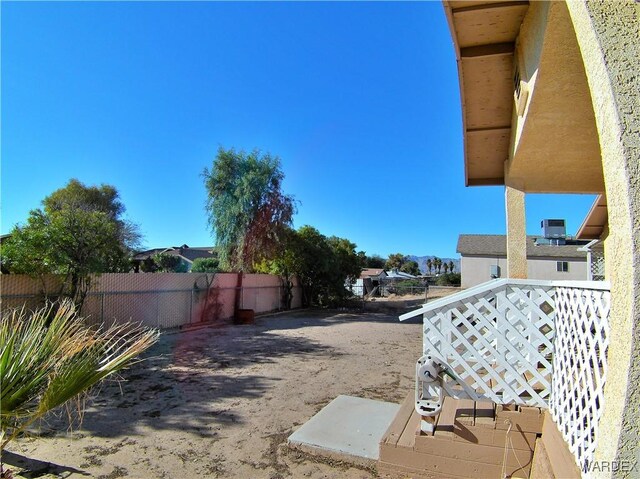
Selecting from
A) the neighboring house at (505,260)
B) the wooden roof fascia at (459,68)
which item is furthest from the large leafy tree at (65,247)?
the neighboring house at (505,260)

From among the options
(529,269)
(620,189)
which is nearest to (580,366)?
(620,189)

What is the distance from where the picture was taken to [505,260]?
3117 centimetres

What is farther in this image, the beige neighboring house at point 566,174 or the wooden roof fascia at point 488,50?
the wooden roof fascia at point 488,50

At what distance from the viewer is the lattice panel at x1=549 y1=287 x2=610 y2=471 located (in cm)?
199

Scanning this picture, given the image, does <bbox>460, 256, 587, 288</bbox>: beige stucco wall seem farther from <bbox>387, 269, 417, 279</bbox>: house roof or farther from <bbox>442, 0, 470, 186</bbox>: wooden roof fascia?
<bbox>442, 0, 470, 186</bbox>: wooden roof fascia

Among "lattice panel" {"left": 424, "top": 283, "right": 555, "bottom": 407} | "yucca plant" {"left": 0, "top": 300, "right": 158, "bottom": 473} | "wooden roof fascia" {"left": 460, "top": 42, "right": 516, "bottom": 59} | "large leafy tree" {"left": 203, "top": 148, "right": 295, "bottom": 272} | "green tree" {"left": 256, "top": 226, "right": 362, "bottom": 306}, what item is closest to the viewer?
"yucca plant" {"left": 0, "top": 300, "right": 158, "bottom": 473}

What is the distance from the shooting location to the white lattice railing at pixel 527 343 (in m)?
2.52

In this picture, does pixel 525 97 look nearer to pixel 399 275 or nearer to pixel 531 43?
pixel 531 43

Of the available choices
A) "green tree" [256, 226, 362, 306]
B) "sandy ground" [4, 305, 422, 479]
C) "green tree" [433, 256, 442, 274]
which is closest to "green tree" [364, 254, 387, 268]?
"green tree" [433, 256, 442, 274]

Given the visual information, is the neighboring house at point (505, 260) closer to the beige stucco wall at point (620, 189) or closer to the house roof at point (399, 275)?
the house roof at point (399, 275)

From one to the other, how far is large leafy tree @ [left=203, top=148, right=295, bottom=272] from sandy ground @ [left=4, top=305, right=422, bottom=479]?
7.32 metres

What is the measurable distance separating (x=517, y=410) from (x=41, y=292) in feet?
31.5


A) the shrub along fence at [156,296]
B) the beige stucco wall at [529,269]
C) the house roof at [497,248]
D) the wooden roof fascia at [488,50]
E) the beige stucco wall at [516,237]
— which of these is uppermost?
the house roof at [497,248]

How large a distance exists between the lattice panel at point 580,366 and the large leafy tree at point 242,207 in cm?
1526
